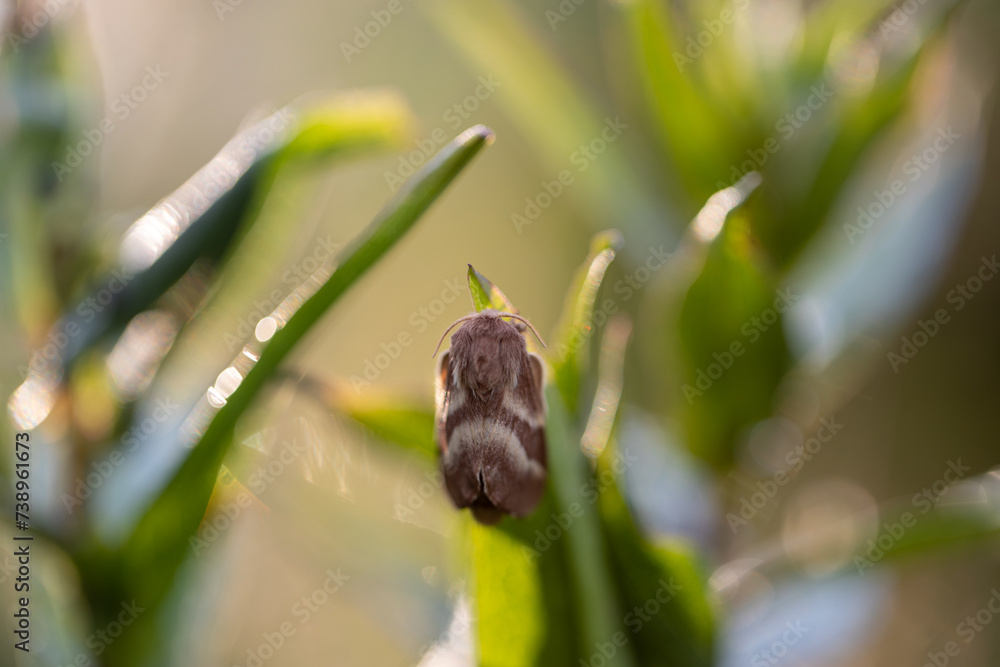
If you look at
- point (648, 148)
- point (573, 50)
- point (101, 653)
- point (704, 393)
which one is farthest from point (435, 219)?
point (101, 653)

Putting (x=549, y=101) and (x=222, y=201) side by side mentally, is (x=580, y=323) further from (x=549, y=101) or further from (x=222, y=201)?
(x=549, y=101)

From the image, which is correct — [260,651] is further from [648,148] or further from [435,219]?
[648,148]

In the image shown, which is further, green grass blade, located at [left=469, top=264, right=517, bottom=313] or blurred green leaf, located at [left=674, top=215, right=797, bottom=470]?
blurred green leaf, located at [left=674, top=215, right=797, bottom=470]

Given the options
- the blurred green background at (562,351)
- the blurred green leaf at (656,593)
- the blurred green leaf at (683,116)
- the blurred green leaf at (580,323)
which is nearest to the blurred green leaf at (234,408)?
the blurred green background at (562,351)

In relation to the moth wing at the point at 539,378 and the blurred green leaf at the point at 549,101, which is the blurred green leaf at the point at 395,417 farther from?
the blurred green leaf at the point at 549,101

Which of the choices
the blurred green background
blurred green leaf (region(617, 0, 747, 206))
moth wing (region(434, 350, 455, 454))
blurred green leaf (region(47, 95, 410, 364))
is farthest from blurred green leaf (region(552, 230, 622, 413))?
blurred green leaf (region(617, 0, 747, 206))

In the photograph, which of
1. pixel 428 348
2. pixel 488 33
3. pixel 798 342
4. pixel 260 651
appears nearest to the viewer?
pixel 798 342

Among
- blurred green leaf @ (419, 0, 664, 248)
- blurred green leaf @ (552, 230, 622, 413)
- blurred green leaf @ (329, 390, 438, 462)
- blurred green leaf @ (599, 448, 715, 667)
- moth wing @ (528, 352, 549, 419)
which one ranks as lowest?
blurred green leaf @ (599, 448, 715, 667)

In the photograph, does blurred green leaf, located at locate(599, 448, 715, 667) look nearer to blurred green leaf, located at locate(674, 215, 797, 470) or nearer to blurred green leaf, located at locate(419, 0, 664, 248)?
blurred green leaf, located at locate(674, 215, 797, 470)
